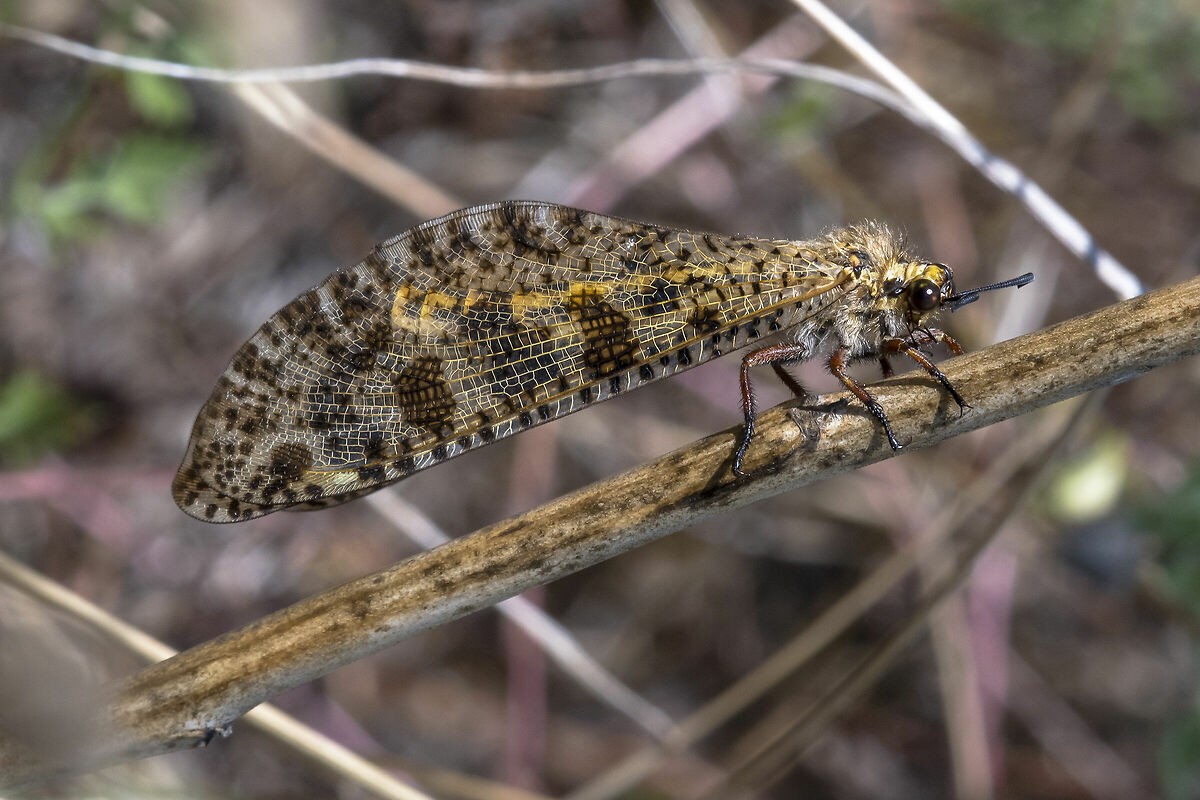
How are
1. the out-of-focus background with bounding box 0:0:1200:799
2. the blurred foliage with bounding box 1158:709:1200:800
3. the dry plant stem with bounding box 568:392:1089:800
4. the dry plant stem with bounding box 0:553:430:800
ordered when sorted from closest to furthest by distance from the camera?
the dry plant stem with bounding box 0:553:430:800 → the blurred foliage with bounding box 1158:709:1200:800 → the dry plant stem with bounding box 568:392:1089:800 → the out-of-focus background with bounding box 0:0:1200:799

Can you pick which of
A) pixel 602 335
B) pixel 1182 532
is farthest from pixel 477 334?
pixel 1182 532

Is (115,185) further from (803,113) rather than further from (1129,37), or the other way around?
(1129,37)

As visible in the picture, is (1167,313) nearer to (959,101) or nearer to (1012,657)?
(1012,657)

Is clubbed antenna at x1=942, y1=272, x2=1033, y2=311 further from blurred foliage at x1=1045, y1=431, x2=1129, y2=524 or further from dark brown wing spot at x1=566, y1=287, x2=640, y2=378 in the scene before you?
blurred foliage at x1=1045, y1=431, x2=1129, y2=524

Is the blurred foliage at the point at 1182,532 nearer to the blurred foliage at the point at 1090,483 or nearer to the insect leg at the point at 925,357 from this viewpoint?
the blurred foliage at the point at 1090,483

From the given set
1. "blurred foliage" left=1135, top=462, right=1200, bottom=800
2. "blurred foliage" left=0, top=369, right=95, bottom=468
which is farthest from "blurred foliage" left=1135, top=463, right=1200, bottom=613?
"blurred foliage" left=0, top=369, right=95, bottom=468

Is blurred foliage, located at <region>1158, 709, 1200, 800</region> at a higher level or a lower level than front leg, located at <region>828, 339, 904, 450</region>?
lower

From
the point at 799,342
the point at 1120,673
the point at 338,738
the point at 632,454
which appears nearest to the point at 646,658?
the point at 632,454
